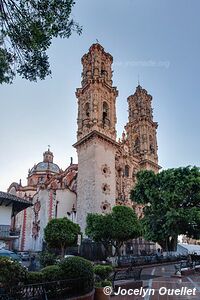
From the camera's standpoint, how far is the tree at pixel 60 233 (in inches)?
940

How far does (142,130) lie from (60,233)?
84.6 ft

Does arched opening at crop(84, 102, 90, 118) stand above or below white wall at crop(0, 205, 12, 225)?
above

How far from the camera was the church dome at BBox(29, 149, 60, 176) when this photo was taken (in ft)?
176

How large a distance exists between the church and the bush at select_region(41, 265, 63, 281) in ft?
74.1

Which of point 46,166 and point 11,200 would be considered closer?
point 11,200

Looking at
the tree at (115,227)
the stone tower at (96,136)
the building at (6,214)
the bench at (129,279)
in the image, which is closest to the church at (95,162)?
the stone tower at (96,136)

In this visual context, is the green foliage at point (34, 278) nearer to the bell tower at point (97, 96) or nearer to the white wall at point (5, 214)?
the white wall at point (5, 214)

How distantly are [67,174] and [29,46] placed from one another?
34.6m

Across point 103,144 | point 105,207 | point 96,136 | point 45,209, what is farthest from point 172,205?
point 45,209

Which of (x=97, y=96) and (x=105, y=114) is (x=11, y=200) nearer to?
(x=97, y=96)

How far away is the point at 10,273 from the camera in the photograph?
6.55m

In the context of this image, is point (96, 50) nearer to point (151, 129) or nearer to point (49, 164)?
point (151, 129)

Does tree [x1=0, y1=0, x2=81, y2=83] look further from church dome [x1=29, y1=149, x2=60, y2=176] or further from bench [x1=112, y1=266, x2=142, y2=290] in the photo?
church dome [x1=29, y1=149, x2=60, y2=176]

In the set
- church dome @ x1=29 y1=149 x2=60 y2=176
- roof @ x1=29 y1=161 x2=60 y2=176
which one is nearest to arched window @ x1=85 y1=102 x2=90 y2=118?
church dome @ x1=29 y1=149 x2=60 y2=176
